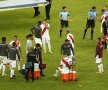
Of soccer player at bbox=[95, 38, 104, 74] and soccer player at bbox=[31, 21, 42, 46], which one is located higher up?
soccer player at bbox=[31, 21, 42, 46]

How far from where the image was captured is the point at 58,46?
97.4ft

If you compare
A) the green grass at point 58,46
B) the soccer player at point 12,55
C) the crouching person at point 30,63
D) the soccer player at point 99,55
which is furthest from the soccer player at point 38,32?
the soccer player at point 99,55

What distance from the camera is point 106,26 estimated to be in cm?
2869

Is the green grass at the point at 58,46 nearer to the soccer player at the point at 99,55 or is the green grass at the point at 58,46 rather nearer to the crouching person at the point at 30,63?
the soccer player at the point at 99,55

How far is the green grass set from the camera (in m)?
21.5

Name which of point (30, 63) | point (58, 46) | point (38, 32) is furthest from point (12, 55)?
point (58, 46)

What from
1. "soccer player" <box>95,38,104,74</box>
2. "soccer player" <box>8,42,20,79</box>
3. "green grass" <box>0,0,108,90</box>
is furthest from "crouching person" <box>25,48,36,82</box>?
"soccer player" <box>95,38,104,74</box>

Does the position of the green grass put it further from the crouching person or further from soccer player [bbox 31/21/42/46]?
soccer player [bbox 31/21/42/46]

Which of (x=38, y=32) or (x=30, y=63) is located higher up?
(x=38, y=32)

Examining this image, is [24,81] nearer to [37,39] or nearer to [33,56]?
[33,56]

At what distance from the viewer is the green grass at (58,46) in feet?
70.4

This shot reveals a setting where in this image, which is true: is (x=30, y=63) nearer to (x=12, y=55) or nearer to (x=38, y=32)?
(x=12, y=55)

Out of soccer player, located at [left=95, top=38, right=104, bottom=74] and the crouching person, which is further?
soccer player, located at [left=95, top=38, right=104, bottom=74]

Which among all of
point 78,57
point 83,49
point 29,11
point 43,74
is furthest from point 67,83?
point 29,11
